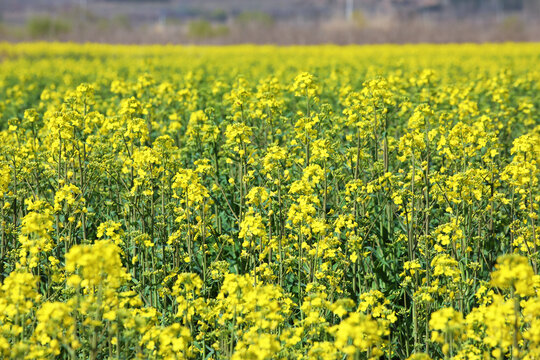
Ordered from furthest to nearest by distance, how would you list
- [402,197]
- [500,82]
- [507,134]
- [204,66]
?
[204,66] → [500,82] → [507,134] → [402,197]

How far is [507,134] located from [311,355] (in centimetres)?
554

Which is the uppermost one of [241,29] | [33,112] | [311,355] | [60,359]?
[241,29]

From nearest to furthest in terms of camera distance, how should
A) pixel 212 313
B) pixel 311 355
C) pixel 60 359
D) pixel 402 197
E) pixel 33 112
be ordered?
pixel 311 355 < pixel 212 313 < pixel 60 359 < pixel 402 197 < pixel 33 112

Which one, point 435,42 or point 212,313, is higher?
point 435,42

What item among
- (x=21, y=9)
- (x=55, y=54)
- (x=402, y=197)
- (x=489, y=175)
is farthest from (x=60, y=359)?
(x=21, y=9)

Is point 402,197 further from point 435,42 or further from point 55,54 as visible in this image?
point 435,42

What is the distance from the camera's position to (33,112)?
610 centimetres

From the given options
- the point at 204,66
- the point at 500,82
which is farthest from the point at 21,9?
the point at 500,82

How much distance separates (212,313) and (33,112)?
338 cm

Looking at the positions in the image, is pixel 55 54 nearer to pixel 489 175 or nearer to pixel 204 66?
pixel 204 66

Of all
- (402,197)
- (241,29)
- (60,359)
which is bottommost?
(60,359)

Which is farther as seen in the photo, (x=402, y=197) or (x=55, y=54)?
(x=55, y=54)

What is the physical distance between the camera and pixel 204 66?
18297mm

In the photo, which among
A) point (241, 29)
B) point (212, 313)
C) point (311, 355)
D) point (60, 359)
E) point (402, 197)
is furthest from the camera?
point (241, 29)
